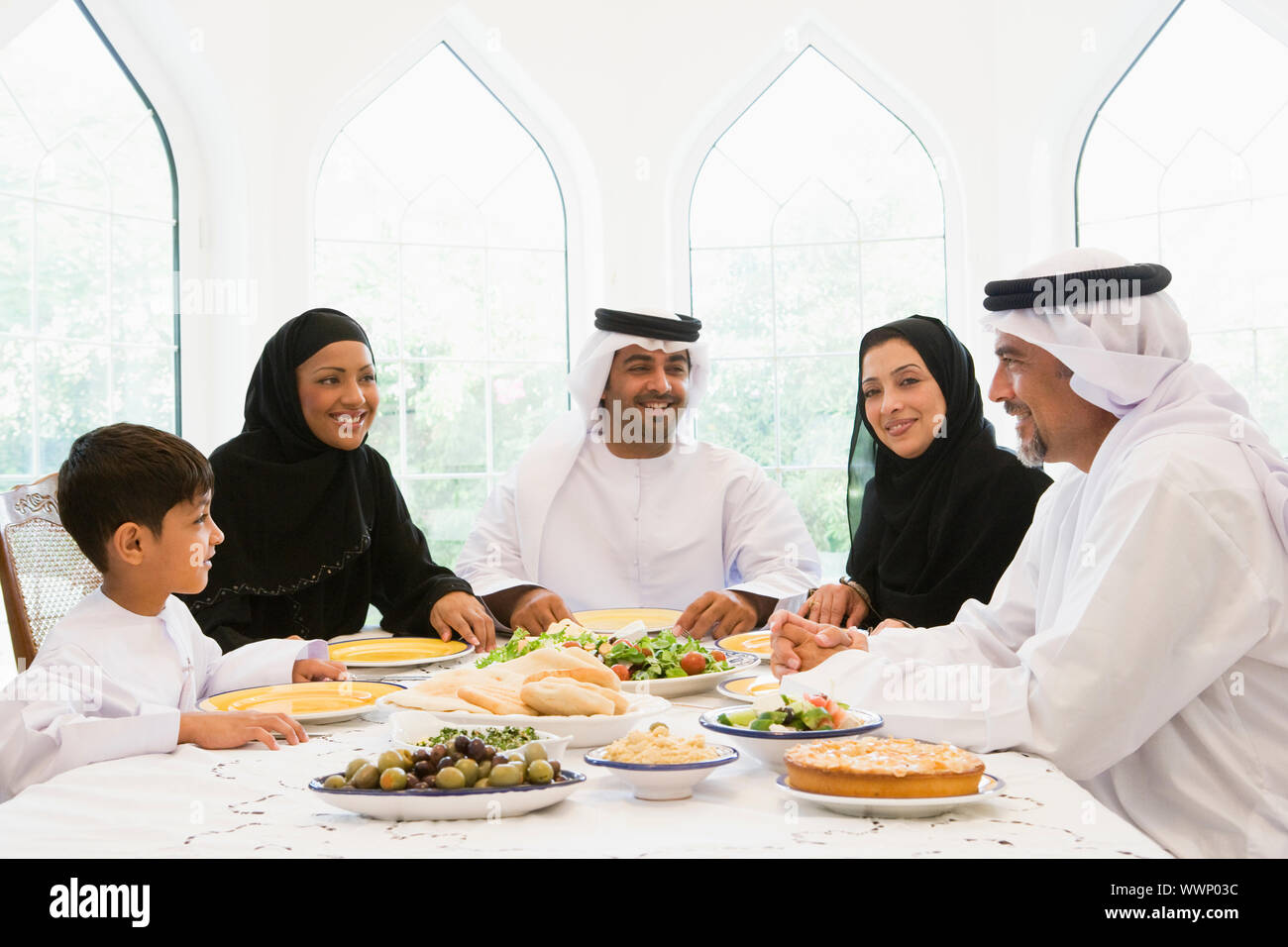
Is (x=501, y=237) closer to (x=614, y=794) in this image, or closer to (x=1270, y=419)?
(x=1270, y=419)

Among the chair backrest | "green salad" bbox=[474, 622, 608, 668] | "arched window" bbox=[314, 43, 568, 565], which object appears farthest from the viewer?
"arched window" bbox=[314, 43, 568, 565]

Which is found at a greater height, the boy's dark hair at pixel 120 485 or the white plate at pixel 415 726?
the boy's dark hair at pixel 120 485

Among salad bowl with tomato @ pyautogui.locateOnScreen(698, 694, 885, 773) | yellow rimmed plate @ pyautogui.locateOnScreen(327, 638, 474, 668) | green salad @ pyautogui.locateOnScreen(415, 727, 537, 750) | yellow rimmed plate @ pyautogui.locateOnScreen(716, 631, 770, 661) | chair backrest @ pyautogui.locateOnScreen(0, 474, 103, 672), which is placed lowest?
yellow rimmed plate @ pyautogui.locateOnScreen(327, 638, 474, 668)

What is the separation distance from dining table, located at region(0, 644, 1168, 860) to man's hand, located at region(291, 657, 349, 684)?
715 mm

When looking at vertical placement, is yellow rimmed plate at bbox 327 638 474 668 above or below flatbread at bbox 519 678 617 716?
below

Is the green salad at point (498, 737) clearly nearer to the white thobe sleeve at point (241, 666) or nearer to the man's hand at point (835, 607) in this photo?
the white thobe sleeve at point (241, 666)

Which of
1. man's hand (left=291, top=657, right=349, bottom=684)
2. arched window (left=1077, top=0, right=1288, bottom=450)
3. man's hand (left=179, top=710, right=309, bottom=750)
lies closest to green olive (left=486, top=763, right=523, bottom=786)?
man's hand (left=179, top=710, right=309, bottom=750)

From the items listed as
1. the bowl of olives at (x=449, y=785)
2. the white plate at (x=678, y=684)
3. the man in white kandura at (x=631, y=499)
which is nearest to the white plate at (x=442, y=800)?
the bowl of olives at (x=449, y=785)

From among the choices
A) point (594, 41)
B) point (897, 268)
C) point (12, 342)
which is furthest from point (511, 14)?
point (12, 342)

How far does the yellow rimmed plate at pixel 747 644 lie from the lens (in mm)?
2844

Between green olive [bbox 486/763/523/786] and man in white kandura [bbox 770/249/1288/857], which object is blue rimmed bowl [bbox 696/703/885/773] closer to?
man in white kandura [bbox 770/249/1288/857]

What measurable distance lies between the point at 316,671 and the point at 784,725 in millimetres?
1194

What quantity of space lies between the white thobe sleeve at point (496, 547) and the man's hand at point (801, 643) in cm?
150

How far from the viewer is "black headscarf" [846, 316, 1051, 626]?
3.33m
